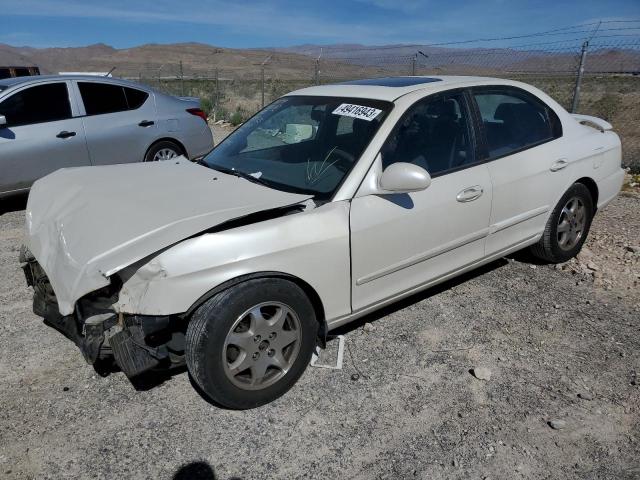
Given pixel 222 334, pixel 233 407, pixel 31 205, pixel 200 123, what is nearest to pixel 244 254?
pixel 222 334

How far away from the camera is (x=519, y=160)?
378cm

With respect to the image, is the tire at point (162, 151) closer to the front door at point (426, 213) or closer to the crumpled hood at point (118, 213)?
the crumpled hood at point (118, 213)

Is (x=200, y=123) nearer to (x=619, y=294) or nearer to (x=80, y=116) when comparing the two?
(x=80, y=116)

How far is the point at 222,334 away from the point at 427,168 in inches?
66.9

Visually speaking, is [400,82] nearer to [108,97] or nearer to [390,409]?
[390,409]

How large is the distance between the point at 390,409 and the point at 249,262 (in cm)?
113

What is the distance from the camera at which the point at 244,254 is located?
2553 millimetres

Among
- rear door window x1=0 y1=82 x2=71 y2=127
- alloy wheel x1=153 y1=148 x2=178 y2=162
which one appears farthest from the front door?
rear door window x1=0 y1=82 x2=71 y2=127

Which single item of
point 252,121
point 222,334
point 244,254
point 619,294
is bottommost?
point 619,294

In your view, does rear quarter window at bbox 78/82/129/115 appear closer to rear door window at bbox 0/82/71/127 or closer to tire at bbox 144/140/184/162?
rear door window at bbox 0/82/71/127

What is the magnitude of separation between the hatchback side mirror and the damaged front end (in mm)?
1358

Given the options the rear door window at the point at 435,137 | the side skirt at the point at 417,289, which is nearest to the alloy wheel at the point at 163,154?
the rear door window at the point at 435,137

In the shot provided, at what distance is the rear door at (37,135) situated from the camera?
19.5 ft

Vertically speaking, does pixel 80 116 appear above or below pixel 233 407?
above
